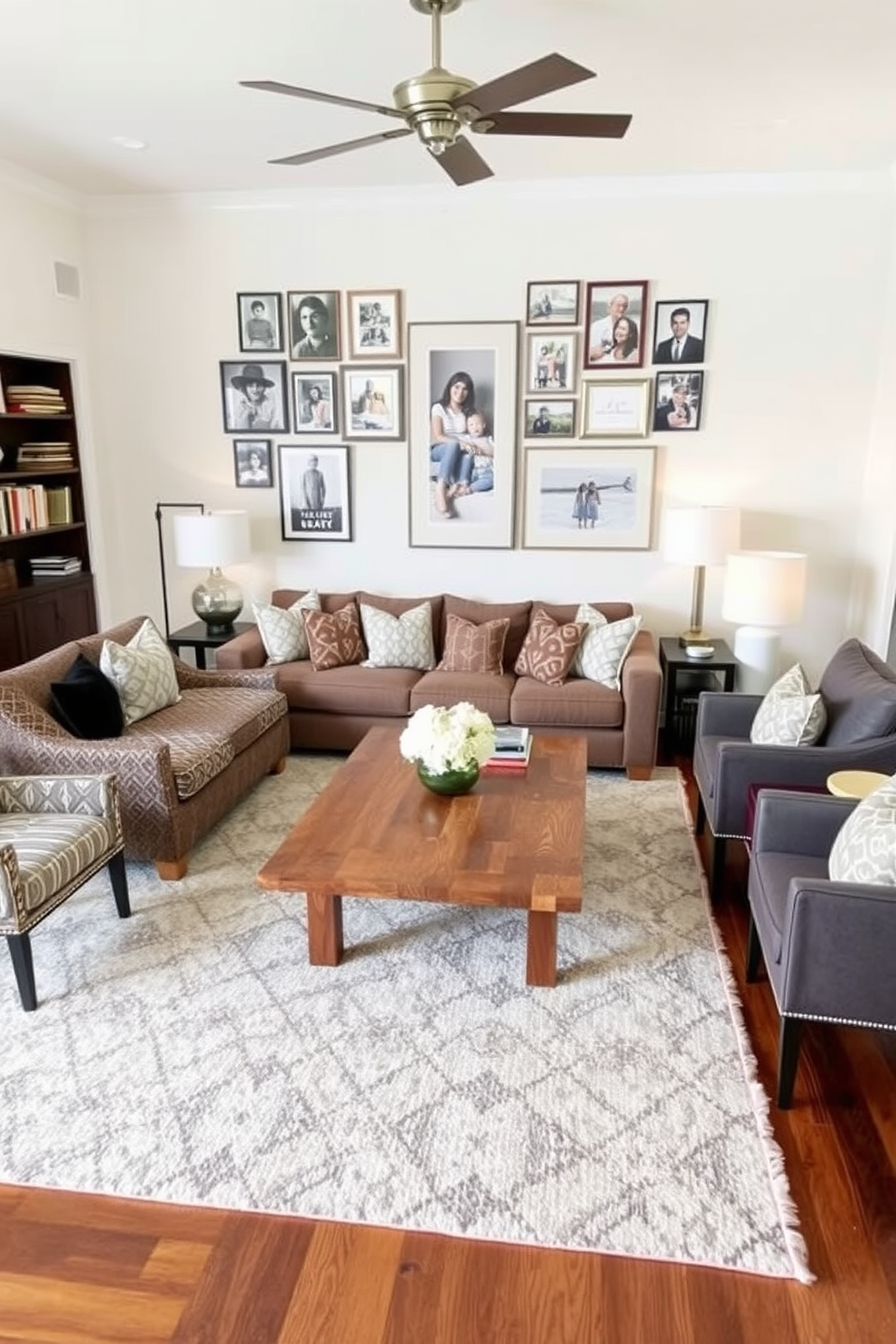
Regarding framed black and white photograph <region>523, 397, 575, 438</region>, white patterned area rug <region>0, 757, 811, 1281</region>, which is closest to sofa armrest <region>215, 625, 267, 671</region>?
white patterned area rug <region>0, 757, 811, 1281</region>

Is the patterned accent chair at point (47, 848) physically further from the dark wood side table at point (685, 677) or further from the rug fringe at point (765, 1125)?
the dark wood side table at point (685, 677)

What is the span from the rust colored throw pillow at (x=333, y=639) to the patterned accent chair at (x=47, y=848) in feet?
5.91

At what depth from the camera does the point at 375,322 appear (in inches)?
195

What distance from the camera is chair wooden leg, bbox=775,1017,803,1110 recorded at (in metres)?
2.14

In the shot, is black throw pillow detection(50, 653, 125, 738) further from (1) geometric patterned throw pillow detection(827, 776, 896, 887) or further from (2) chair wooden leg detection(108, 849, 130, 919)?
(1) geometric patterned throw pillow detection(827, 776, 896, 887)

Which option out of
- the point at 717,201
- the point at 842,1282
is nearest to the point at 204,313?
the point at 717,201

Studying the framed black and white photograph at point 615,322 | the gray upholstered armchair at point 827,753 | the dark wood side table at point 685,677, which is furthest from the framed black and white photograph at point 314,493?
the gray upholstered armchair at point 827,753

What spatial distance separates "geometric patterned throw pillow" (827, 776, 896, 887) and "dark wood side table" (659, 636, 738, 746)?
87.3 inches

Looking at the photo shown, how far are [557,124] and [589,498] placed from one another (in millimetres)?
2623

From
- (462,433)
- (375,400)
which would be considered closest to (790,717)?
(462,433)

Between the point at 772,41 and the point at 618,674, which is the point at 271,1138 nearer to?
the point at 618,674

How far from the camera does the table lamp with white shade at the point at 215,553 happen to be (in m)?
4.79

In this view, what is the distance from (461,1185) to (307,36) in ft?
11.8

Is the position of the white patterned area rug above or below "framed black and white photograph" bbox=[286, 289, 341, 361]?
below
